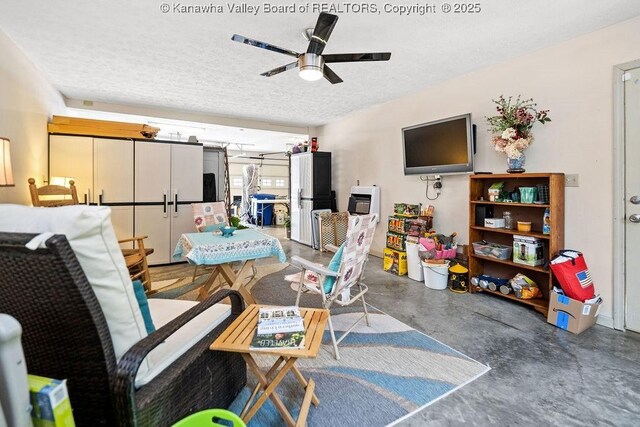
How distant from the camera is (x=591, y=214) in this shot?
9.18ft

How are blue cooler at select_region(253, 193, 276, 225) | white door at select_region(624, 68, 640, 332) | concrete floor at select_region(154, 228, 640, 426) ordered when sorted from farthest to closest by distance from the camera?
blue cooler at select_region(253, 193, 276, 225) → white door at select_region(624, 68, 640, 332) → concrete floor at select_region(154, 228, 640, 426)

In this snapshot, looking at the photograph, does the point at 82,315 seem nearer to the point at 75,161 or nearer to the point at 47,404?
the point at 47,404

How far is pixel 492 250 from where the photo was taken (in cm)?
334

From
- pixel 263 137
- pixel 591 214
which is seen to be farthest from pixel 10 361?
pixel 263 137

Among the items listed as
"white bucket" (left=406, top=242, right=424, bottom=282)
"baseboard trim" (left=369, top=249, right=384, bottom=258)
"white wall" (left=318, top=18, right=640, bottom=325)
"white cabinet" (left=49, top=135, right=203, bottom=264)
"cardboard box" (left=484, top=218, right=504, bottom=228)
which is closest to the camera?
"white wall" (left=318, top=18, right=640, bottom=325)

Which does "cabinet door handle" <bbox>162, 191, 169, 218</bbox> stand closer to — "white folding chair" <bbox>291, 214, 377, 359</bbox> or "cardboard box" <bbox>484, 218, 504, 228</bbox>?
"white folding chair" <bbox>291, 214, 377, 359</bbox>

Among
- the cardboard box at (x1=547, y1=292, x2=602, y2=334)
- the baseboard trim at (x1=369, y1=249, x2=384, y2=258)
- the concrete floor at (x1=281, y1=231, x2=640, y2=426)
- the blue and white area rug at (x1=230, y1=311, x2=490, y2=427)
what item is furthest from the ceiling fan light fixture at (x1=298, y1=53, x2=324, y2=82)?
the baseboard trim at (x1=369, y1=249, x2=384, y2=258)

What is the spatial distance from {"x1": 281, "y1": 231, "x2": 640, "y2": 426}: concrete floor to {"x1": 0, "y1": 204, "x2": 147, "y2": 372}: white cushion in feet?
4.74

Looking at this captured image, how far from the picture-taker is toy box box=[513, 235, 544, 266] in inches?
118

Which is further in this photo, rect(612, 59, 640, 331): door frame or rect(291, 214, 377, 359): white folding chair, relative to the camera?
rect(612, 59, 640, 331): door frame

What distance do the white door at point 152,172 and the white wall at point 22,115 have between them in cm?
108

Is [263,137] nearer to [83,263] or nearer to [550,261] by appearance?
[550,261]

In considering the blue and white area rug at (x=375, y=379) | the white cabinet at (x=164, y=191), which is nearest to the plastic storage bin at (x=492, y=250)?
the blue and white area rug at (x=375, y=379)

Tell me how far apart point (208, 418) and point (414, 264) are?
133 inches
